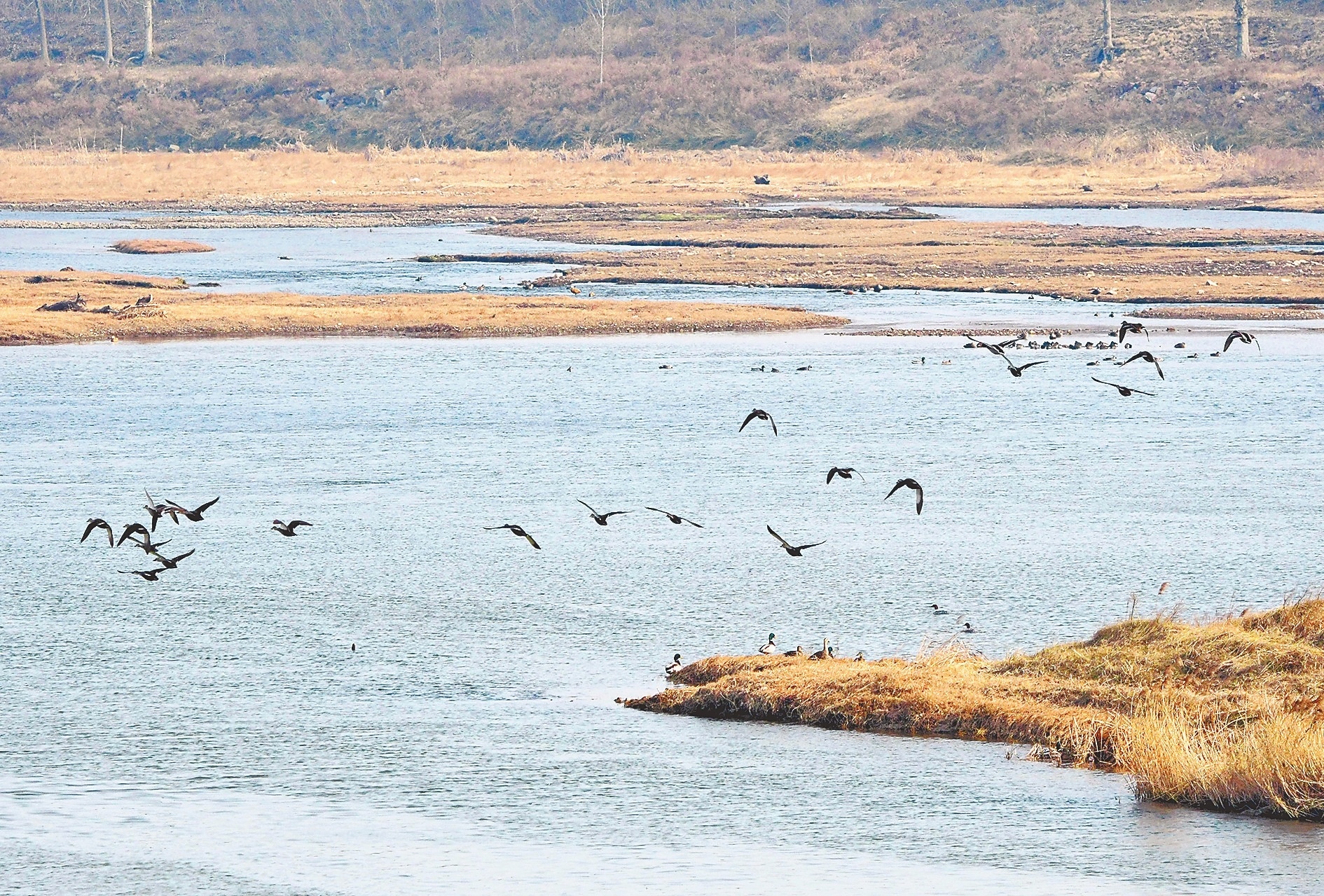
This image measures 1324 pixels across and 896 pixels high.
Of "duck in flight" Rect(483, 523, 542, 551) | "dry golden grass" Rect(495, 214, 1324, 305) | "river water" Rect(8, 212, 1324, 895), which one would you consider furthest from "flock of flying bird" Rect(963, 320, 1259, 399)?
"dry golden grass" Rect(495, 214, 1324, 305)

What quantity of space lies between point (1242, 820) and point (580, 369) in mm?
45721

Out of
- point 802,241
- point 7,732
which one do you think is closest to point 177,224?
point 802,241

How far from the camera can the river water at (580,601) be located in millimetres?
26859

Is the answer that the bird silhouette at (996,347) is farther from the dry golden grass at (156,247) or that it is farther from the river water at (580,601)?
the dry golden grass at (156,247)

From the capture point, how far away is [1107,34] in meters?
190

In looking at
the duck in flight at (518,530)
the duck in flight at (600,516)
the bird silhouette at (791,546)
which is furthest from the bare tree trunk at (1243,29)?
the duck in flight at (600,516)

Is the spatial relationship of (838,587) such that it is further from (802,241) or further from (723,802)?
(802,241)

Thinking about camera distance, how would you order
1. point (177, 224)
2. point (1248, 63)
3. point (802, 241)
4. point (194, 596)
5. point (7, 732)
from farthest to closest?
point (1248, 63), point (177, 224), point (802, 241), point (194, 596), point (7, 732)

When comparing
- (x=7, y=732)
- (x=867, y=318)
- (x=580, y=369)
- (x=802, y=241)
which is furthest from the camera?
(x=802, y=241)

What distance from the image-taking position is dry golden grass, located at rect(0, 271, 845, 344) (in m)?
80.3

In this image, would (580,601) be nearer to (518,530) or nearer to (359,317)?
(518,530)

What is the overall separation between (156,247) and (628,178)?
60431 millimetres

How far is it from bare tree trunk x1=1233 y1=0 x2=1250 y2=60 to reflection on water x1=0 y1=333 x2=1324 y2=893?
402ft

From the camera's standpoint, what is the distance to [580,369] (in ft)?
232
